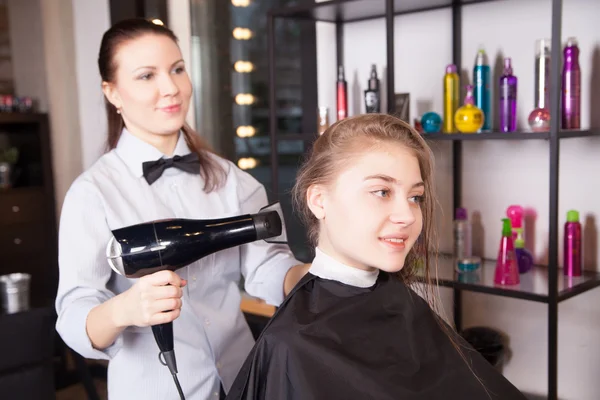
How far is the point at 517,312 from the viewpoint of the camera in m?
2.67

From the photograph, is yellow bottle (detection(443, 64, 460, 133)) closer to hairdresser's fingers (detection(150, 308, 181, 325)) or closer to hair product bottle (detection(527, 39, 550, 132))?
hair product bottle (detection(527, 39, 550, 132))

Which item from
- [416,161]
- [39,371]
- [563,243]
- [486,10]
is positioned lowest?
[39,371]

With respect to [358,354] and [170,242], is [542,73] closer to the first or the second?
[358,354]

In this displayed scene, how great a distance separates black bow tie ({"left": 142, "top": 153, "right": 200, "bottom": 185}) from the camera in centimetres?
162

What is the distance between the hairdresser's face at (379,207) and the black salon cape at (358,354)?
→ 145 mm

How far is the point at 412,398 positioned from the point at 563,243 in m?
1.23

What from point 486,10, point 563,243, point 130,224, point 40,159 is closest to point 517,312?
point 563,243

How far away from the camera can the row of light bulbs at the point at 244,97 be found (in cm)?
369

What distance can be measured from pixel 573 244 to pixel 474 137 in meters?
0.51

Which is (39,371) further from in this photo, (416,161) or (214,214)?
(416,161)

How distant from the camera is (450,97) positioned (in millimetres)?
2502

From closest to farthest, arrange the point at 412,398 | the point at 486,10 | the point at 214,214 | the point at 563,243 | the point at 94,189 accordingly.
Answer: the point at 412,398 → the point at 94,189 → the point at 214,214 → the point at 563,243 → the point at 486,10

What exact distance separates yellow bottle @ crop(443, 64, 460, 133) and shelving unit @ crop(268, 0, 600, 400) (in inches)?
3.8

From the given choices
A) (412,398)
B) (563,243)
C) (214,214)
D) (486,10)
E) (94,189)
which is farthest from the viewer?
(486,10)
